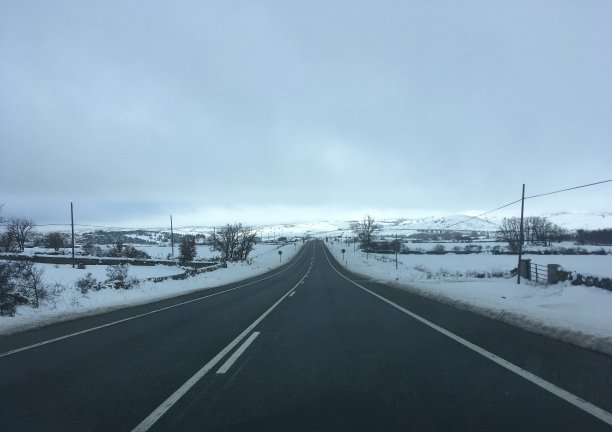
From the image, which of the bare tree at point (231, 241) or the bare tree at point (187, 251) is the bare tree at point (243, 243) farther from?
the bare tree at point (187, 251)

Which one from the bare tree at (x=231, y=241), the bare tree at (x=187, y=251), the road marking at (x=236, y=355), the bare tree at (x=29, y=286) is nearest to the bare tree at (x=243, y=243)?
the bare tree at (x=231, y=241)

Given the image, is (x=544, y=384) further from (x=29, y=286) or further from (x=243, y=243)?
(x=243, y=243)

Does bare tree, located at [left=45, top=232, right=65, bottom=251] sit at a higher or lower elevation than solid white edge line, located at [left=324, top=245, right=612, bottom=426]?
lower

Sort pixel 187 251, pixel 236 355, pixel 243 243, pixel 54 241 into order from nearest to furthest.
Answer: pixel 236 355 < pixel 243 243 < pixel 187 251 < pixel 54 241

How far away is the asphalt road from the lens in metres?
4.33

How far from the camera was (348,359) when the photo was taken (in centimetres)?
687

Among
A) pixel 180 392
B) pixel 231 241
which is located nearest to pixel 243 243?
pixel 231 241

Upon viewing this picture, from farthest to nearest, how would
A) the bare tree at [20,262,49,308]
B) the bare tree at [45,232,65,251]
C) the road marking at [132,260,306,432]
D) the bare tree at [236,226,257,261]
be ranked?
1. the bare tree at [45,232,65,251]
2. the bare tree at [236,226,257,261]
3. the bare tree at [20,262,49,308]
4. the road marking at [132,260,306,432]

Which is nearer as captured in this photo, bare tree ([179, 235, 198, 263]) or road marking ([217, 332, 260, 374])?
road marking ([217, 332, 260, 374])

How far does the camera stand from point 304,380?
225 inches

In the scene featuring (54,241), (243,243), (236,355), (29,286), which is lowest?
(54,241)

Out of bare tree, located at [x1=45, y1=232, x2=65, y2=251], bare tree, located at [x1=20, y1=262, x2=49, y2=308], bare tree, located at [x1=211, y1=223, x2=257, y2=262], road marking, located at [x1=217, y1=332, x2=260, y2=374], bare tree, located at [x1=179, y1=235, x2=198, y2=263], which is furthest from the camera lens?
bare tree, located at [x1=45, y1=232, x2=65, y2=251]

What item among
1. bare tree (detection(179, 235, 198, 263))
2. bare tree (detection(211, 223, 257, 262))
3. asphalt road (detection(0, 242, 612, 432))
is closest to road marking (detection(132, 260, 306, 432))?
asphalt road (detection(0, 242, 612, 432))

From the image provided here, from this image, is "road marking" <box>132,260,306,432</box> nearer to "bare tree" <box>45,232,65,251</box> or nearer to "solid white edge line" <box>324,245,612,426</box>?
"solid white edge line" <box>324,245,612,426</box>
